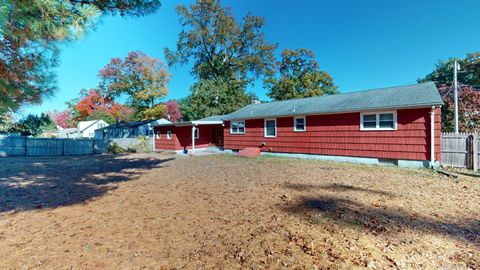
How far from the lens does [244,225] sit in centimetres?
393

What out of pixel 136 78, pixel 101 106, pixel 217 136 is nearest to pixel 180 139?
pixel 217 136

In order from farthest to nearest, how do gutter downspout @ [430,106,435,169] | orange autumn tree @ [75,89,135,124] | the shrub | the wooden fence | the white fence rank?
orange autumn tree @ [75,89,135,124] → the shrub → the white fence → gutter downspout @ [430,106,435,169] → the wooden fence

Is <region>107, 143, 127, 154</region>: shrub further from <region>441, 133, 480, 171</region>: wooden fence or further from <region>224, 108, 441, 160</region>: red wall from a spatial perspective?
<region>441, 133, 480, 171</region>: wooden fence

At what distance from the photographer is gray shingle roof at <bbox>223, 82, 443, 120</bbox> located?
9.62 m

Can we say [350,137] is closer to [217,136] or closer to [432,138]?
[432,138]

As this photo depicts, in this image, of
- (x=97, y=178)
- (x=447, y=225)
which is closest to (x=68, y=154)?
(x=97, y=178)

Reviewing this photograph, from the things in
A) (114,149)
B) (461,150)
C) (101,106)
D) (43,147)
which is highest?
(101,106)

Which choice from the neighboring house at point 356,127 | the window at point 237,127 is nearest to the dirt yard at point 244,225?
the neighboring house at point 356,127

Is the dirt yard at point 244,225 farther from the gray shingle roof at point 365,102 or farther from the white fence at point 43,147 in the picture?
the white fence at point 43,147

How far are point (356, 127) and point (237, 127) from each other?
27.8ft

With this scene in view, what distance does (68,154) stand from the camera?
18250 millimetres

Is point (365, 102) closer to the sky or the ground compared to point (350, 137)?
closer to the sky

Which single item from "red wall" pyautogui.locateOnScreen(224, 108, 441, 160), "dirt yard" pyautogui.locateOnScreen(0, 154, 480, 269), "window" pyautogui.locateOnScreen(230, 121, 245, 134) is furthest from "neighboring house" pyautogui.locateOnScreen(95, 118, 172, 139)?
"dirt yard" pyautogui.locateOnScreen(0, 154, 480, 269)

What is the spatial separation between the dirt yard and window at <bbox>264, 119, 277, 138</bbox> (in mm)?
7820
